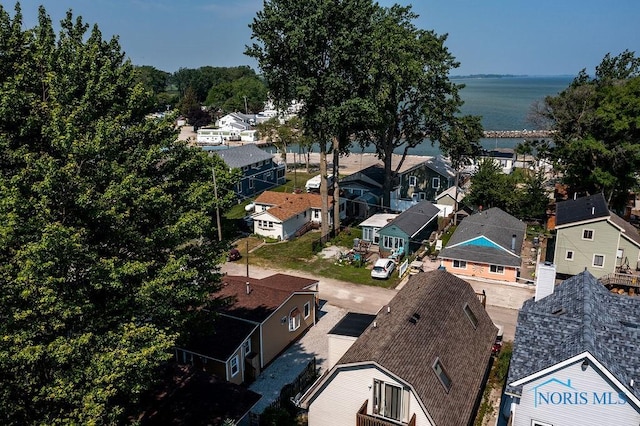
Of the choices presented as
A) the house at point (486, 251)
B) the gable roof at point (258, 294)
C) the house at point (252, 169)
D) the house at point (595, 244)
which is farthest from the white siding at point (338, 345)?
the house at point (252, 169)

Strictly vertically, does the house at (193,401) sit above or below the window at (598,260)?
below

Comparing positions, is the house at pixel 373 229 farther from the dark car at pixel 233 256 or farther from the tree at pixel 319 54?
the dark car at pixel 233 256

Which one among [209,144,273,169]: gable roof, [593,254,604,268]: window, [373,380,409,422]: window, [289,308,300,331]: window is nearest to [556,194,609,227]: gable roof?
[593,254,604,268]: window

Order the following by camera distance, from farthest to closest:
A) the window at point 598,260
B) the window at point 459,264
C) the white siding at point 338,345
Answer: the window at point 459,264
the window at point 598,260
the white siding at point 338,345

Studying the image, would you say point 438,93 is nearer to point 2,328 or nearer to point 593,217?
point 593,217

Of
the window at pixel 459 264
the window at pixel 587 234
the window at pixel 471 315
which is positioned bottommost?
the window at pixel 459 264

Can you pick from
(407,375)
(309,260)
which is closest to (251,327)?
(407,375)

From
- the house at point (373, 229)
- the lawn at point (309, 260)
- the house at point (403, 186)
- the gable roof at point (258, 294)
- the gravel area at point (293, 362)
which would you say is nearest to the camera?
the gravel area at point (293, 362)
